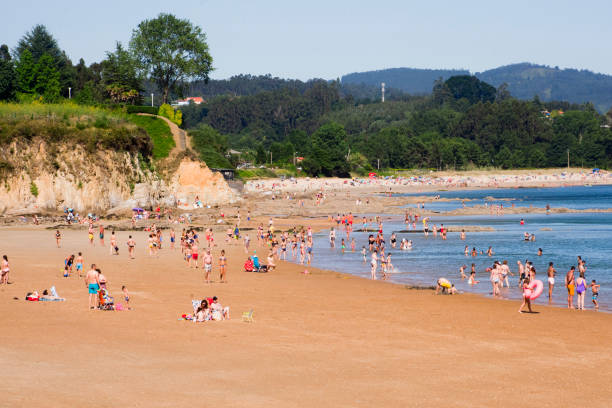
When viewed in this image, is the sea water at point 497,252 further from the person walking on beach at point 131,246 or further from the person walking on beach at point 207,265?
the person walking on beach at point 131,246

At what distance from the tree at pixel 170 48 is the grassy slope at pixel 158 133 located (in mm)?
10748

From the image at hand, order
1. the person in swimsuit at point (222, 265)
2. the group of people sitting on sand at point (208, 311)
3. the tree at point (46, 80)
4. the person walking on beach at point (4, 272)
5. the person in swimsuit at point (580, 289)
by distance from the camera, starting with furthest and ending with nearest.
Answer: the tree at point (46, 80) < the person in swimsuit at point (222, 265) < the person walking on beach at point (4, 272) < the person in swimsuit at point (580, 289) < the group of people sitting on sand at point (208, 311)

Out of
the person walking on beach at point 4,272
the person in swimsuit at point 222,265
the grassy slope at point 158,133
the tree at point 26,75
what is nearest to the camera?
the person walking on beach at point 4,272

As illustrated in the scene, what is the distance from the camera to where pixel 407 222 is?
56.0 meters

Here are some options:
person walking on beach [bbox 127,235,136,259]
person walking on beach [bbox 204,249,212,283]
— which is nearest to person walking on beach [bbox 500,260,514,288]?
person walking on beach [bbox 204,249,212,283]

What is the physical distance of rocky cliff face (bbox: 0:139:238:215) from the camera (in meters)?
50.7

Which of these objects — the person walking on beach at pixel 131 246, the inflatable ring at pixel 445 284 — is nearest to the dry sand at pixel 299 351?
the inflatable ring at pixel 445 284

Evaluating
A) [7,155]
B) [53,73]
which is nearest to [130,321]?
[7,155]

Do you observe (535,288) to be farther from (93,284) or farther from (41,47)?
(41,47)

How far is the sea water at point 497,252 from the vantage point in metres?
29.7

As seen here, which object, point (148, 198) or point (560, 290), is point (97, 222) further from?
point (560, 290)

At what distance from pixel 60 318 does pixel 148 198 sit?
4020 cm

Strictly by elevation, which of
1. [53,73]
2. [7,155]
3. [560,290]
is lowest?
[560,290]

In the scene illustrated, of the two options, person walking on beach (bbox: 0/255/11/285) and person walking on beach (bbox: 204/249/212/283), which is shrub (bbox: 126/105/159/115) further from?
person walking on beach (bbox: 0/255/11/285)
